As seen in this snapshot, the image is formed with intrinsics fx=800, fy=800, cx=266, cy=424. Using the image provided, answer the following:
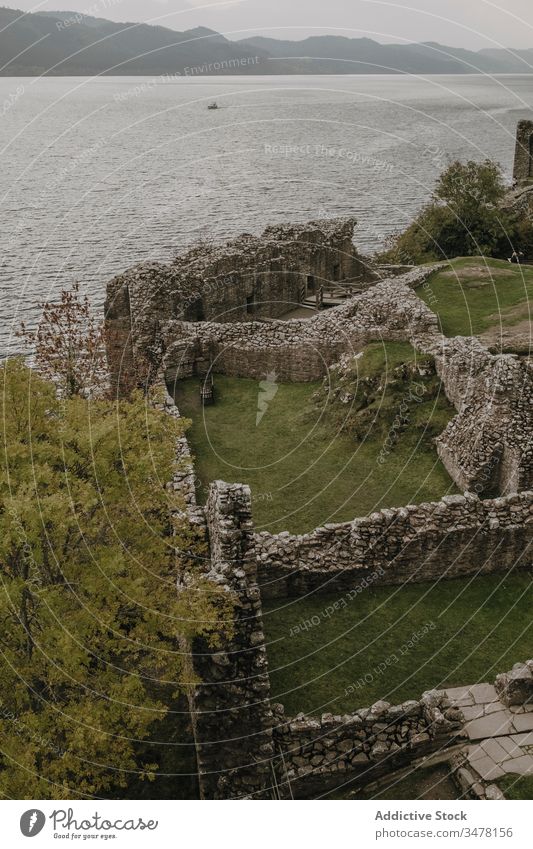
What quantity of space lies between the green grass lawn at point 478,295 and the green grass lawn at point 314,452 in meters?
3.87

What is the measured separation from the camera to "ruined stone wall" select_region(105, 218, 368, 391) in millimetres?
44031

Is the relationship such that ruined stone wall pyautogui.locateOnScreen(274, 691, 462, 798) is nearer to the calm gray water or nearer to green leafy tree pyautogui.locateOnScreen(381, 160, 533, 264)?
green leafy tree pyautogui.locateOnScreen(381, 160, 533, 264)

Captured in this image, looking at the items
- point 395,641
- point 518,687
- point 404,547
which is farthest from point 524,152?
point 518,687

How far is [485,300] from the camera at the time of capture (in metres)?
42.5

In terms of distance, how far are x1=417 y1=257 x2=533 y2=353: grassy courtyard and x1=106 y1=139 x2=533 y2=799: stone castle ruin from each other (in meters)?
1.33

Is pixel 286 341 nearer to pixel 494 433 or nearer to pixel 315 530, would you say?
pixel 494 433

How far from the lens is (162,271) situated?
45281mm

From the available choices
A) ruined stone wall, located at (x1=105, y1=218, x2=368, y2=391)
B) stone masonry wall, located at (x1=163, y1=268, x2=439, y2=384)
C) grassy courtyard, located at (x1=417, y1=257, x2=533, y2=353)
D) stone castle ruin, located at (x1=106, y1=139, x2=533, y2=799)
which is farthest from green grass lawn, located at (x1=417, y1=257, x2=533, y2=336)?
ruined stone wall, located at (x1=105, y1=218, x2=368, y2=391)

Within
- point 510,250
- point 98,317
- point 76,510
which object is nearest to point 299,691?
point 76,510

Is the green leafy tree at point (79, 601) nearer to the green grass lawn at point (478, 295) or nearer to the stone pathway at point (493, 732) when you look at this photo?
the stone pathway at point (493, 732)

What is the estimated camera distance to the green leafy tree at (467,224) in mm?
63469

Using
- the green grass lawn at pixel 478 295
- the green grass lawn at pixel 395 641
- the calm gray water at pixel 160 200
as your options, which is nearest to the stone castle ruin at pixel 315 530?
the green grass lawn at pixel 395 641

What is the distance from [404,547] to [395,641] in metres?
3.10

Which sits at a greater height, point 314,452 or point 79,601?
point 79,601
